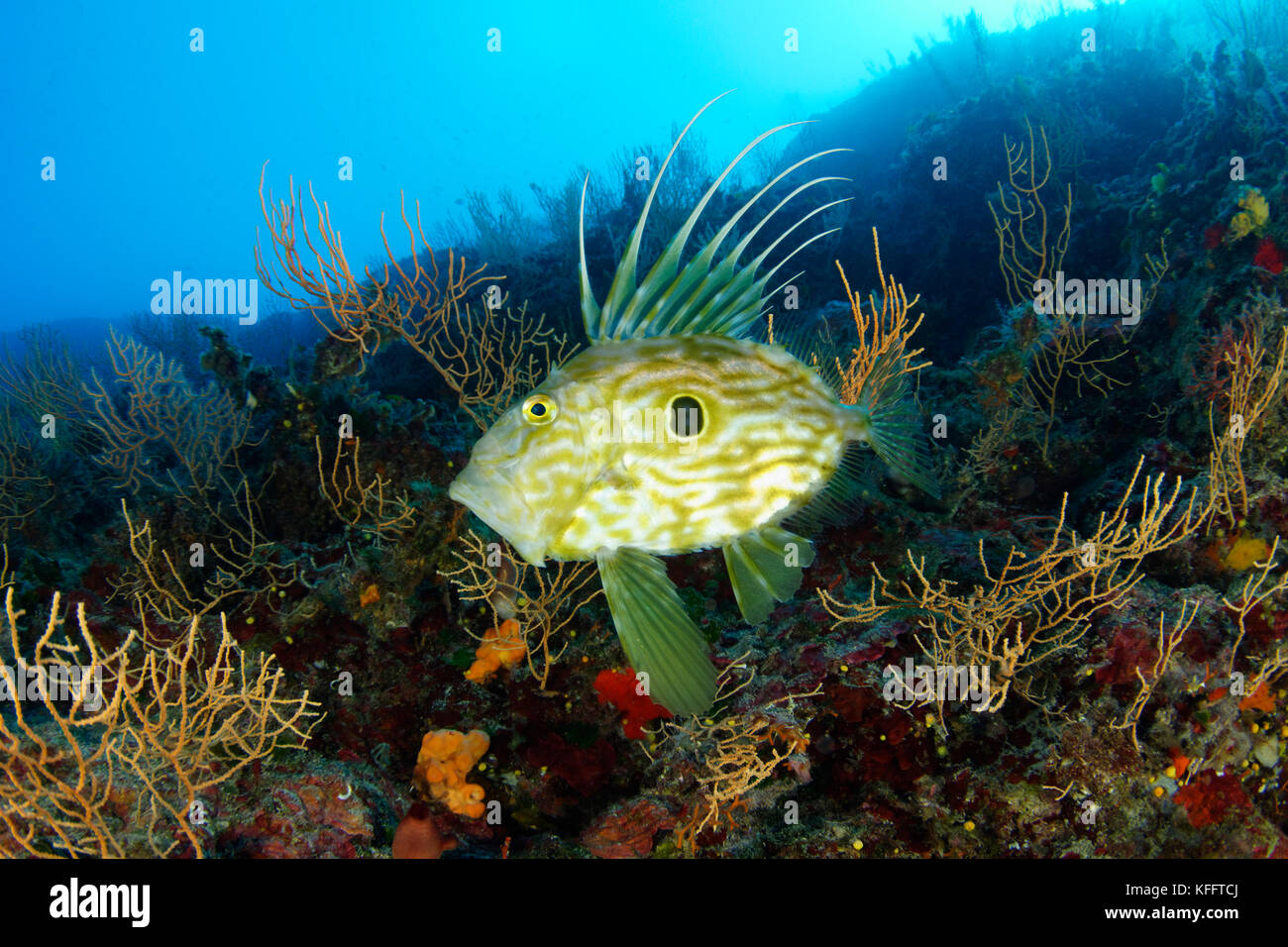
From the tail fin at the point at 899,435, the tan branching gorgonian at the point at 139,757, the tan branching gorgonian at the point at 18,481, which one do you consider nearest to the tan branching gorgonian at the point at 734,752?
the tail fin at the point at 899,435

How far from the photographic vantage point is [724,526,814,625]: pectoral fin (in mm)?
2168

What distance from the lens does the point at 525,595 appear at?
387 cm

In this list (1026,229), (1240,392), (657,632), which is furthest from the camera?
(1026,229)

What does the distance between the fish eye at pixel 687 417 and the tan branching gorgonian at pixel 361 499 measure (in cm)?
279

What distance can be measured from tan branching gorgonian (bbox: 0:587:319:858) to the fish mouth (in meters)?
1.20

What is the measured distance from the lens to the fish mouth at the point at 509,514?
1906 mm

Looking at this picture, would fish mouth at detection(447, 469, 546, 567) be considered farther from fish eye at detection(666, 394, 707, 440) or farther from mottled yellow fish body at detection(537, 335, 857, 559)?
fish eye at detection(666, 394, 707, 440)

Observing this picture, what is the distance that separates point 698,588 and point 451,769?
1969mm

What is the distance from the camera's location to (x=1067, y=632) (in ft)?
10.8

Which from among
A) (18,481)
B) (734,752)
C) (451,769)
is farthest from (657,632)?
(18,481)

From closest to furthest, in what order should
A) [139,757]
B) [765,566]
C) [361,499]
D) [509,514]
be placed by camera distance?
[509,514], [765,566], [139,757], [361,499]

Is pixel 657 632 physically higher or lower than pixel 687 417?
lower

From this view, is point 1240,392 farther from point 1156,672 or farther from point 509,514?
point 509,514
